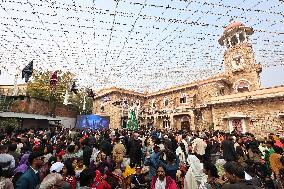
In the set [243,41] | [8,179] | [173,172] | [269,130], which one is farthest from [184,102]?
[8,179]

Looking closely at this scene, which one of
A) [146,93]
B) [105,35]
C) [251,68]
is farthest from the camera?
[146,93]

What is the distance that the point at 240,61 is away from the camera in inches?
986

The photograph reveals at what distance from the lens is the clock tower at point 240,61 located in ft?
79.9

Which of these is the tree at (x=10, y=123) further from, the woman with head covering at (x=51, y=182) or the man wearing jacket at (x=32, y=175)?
the woman with head covering at (x=51, y=182)

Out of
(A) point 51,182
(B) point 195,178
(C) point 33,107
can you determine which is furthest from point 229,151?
(C) point 33,107

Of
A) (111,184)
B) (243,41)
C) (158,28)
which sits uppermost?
(243,41)

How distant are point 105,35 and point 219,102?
17.0 m

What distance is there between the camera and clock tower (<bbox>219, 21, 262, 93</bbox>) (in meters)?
24.4

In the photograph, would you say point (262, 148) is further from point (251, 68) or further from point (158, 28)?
point (251, 68)

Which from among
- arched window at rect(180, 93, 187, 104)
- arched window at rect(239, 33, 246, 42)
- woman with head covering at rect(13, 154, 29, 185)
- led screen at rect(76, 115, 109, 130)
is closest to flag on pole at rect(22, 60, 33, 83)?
led screen at rect(76, 115, 109, 130)

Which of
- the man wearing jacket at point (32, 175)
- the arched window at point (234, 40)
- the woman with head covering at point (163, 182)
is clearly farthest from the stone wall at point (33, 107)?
the arched window at point (234, 40)

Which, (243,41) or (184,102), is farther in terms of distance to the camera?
(184,102)

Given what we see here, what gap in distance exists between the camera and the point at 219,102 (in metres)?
22.3

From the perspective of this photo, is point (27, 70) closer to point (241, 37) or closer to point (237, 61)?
point (237, 61)
